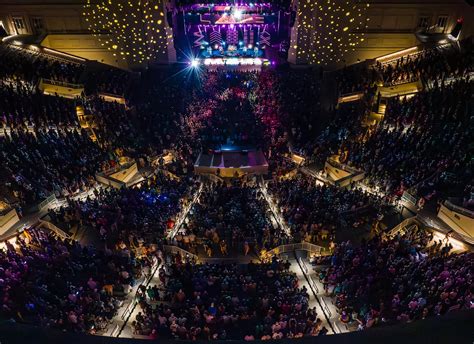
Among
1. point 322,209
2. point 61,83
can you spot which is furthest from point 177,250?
point 61,83

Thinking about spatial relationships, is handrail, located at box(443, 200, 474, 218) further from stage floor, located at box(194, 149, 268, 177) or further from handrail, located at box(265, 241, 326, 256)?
stage floor, located at box(194, 149, 268, 177)

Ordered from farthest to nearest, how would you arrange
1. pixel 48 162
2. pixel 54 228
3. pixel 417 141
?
pixel 417 141, pixel 48 162, pixel 54 228

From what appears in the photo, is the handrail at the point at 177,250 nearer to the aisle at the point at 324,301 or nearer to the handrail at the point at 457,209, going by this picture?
the aisle at the point at 324,301

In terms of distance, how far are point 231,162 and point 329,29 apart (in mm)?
13777

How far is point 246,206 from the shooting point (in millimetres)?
16297

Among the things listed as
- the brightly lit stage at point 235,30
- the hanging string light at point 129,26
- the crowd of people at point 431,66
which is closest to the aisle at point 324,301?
the crowd of people at point 431,66

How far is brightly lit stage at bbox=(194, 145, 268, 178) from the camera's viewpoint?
20.5m

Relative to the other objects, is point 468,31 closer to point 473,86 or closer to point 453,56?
point 453,56

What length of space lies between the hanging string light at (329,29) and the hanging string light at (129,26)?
400 inches

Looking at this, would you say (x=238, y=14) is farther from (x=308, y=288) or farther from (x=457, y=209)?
(x=308, y=288)

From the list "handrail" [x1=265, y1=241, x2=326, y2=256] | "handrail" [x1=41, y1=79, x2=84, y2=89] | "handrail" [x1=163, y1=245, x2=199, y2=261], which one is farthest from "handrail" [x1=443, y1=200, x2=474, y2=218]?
"handrail" [x1=41, y1=79, x2=84, y2=89]

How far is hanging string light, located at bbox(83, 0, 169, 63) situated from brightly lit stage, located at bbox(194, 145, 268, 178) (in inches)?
451

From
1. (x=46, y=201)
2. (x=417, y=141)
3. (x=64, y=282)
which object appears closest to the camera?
(x=64, y=282)

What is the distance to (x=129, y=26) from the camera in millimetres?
27562
